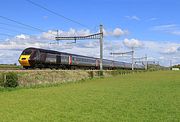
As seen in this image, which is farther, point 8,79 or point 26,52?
point 26,52

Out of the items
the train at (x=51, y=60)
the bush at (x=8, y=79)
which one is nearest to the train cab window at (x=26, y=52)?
the train at (x=51, y=60)

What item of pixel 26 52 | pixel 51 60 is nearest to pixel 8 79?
pixel 26 52

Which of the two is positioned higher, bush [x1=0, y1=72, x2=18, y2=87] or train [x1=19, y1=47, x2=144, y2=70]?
train [x1=19, y1=47, x2=144, y2=70]

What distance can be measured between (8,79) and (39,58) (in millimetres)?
15529

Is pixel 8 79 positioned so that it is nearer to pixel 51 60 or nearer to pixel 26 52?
pixel 26 52

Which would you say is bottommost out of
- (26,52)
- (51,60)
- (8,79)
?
(8,79)

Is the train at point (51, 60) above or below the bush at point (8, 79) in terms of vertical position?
above

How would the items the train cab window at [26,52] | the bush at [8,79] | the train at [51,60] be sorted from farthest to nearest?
the train cab window at [26,52] < the train at [51,60] < the bush at [8,79]

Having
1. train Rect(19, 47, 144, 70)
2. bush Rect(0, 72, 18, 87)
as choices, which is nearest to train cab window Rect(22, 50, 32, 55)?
Result: train Rect(19, 47, 144, 70)

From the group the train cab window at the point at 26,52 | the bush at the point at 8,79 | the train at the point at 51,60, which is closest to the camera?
the bush at the point at 8,79

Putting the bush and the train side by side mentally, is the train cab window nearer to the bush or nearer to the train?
the train

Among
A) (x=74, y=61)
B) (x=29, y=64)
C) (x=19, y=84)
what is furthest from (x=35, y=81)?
(x=74, y=61)

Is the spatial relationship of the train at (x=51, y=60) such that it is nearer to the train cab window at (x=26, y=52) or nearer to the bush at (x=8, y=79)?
the train cab window at (x=26, y=52)

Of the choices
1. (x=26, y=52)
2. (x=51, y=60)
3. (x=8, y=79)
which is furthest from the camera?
(x=51, y=60)
